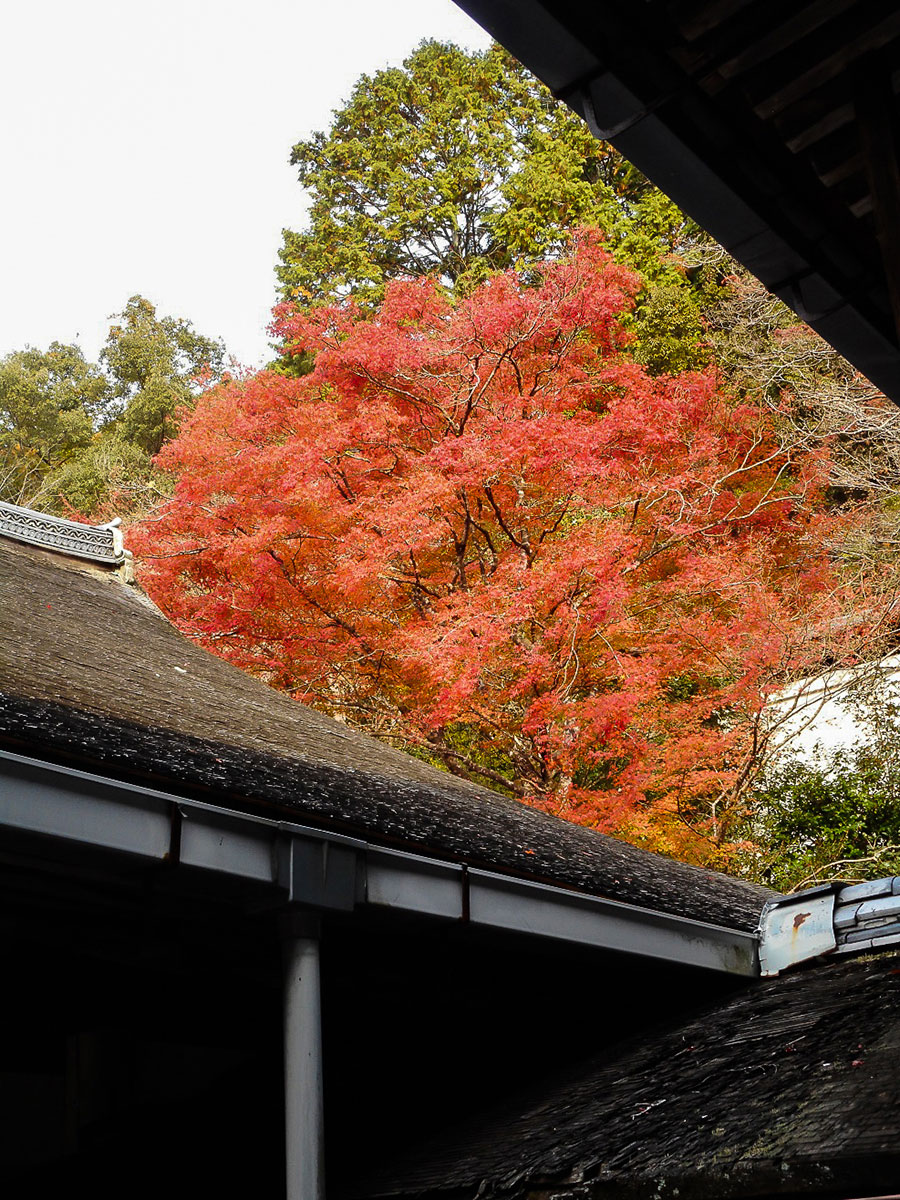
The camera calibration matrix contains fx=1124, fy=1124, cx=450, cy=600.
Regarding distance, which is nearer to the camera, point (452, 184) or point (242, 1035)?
point (242, 1035)

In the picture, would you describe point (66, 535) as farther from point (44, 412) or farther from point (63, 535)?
point (44, 412)

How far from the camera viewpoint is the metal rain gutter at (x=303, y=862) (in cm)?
259

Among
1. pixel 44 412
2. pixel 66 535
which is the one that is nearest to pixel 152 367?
pixel 44 412

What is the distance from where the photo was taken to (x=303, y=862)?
3.08 m

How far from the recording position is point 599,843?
18.5 ft

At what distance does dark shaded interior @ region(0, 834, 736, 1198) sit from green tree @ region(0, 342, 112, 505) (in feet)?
64.6

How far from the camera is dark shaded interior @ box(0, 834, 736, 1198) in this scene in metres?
4.20

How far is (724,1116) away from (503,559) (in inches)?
364

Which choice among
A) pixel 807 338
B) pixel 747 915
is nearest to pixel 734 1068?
pixel 747 915

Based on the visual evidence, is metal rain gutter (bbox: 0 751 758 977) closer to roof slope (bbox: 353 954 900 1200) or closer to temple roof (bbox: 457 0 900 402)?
roof slope (bbox: 353 954 900 1200)

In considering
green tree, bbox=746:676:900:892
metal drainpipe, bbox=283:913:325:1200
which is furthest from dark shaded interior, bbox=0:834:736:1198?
green tree, bbox=746:676:900:892

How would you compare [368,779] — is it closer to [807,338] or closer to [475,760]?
[475,760]

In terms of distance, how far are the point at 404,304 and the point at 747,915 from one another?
401 inches

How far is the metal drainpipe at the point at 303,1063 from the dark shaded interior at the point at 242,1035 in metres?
0.74
